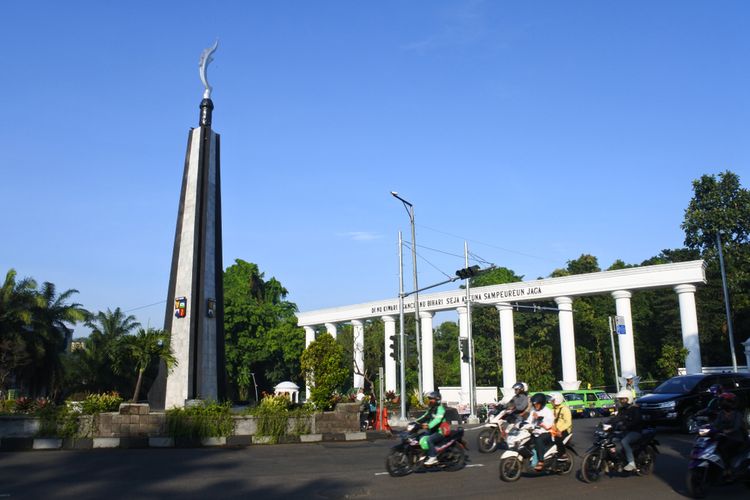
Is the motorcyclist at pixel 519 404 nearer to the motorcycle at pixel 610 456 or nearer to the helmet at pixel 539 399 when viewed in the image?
the helmet at pixel 539 399

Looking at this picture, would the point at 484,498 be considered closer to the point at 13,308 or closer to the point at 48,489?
the point at 48,489

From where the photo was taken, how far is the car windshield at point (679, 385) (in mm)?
18453

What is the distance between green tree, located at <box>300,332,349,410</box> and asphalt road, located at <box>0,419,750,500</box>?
5.82 metres

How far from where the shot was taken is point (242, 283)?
60812 mm

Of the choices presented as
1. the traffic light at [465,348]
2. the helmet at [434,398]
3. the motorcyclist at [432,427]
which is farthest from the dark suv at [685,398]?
the traffic light at [465,348]

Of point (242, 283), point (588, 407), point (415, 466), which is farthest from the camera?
point (242, 283)

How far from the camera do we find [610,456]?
1130 cm

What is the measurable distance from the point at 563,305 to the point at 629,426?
1066 inches

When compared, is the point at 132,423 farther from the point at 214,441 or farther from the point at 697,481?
the point at 697,481

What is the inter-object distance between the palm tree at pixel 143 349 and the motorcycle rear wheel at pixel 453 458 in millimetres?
12781

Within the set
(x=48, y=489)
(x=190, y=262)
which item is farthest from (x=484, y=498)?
(x=190, y=262)

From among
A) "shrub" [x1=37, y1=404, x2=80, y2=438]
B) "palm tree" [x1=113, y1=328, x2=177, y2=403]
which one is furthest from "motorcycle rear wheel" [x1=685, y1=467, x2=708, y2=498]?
"palm tree" [x1=113, y1=328, x2=177, y2=403]

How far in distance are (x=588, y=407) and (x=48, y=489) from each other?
2737 cm

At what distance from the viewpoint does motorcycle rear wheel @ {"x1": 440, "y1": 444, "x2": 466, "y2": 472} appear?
12102 millimetres
